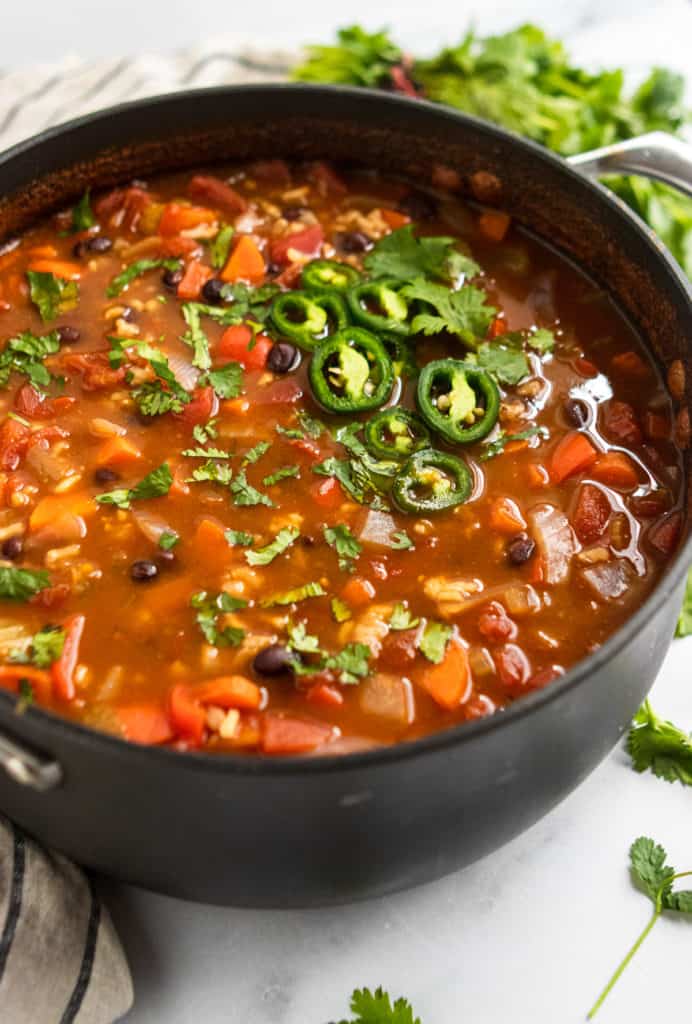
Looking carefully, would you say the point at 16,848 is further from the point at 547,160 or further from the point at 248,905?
the point at 547,160

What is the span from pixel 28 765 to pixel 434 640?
1.18m

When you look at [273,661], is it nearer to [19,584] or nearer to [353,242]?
[19,584]

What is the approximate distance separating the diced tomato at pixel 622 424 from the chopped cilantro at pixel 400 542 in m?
0.81

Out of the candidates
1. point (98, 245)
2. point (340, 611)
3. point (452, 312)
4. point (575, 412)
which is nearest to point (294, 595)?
point (340, 611)

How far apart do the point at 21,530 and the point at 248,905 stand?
128 centimetres

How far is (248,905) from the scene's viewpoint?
11.4ft

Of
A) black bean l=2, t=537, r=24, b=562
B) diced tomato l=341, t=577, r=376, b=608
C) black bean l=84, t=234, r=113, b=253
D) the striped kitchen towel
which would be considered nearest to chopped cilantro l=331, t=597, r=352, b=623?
diced tomato l=341, t=577, r=376, b=608

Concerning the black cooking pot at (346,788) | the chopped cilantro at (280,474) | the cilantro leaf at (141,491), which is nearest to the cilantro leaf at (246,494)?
the chopped cilantro at (280,474)

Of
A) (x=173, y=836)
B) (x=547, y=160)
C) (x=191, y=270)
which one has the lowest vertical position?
(x=173, y=836)

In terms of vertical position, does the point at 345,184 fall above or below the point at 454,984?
above

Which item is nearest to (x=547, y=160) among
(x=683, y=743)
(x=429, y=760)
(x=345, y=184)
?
(x=345, y=184)

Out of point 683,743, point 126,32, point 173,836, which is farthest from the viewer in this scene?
point 126,32

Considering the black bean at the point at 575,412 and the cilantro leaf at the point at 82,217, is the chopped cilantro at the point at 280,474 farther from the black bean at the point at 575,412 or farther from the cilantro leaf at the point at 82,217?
the cilantro leaf at the point at 82,217

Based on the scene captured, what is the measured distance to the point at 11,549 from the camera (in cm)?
381
